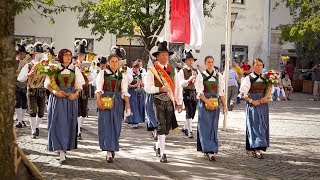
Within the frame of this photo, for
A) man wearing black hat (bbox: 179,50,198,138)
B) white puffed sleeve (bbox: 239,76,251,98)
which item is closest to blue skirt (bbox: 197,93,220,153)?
white puffed sleeve (bbox: 239,76,251,98)

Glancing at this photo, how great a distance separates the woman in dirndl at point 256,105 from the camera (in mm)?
9055

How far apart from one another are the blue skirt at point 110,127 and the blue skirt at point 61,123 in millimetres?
535

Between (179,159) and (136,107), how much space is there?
4997 millimetres

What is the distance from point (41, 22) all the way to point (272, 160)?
2123 centimetres

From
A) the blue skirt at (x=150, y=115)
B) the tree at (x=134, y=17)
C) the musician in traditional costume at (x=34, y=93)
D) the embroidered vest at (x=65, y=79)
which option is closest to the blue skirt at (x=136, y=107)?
the blue skirt at (x=150, y=115)

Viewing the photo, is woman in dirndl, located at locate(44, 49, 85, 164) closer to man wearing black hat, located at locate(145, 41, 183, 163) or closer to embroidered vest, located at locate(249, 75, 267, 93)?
man wearing black hat, located at locate(145, 41, 183, 163)

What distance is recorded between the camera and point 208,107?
8.83 metres

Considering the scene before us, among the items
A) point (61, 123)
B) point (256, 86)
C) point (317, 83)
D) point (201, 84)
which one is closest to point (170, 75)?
point (201, 84)

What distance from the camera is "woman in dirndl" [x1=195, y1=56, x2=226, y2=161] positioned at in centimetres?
879

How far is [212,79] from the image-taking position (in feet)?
29.4

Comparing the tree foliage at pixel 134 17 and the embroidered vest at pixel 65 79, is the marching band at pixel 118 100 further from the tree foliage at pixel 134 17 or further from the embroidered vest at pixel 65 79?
the tree foliage at pixel 134 17

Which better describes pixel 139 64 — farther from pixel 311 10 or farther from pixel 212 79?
pixel 311 10

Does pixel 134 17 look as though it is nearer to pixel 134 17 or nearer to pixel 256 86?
pixel 134 17

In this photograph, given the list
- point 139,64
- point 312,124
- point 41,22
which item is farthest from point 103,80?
point 41,22
